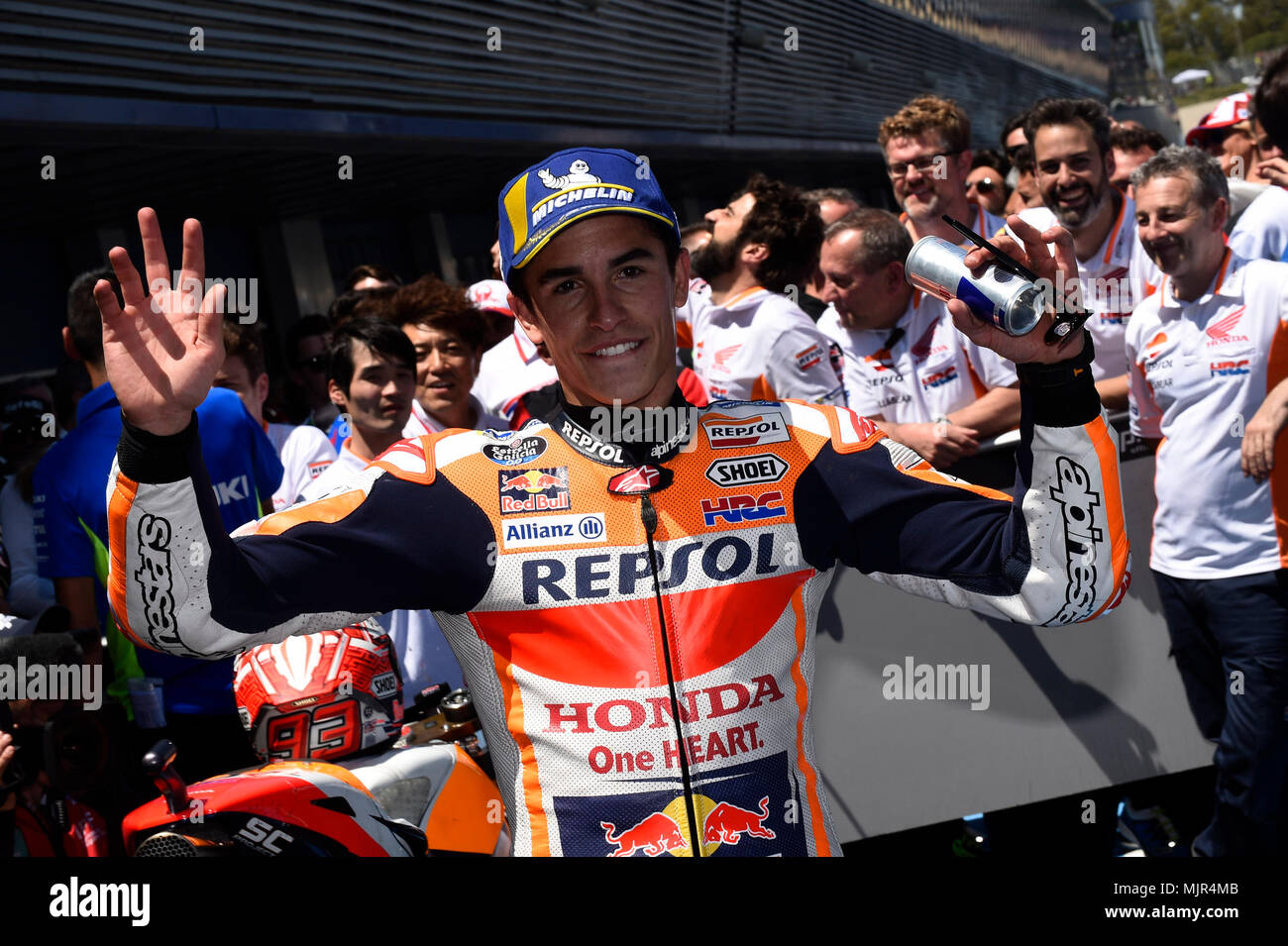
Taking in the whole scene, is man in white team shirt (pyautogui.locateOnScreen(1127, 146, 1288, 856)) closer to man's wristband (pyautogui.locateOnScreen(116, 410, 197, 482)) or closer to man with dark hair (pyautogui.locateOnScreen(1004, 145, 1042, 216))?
man with dark hair (pyautogui.locateOnScreen(1004, 145, 1042, 216))

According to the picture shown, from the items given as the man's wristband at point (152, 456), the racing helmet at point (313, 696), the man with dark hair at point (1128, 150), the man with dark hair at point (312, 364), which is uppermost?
the man with dark hair at point (1128, 150)

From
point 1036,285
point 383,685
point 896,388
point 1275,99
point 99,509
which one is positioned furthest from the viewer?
point 896,388

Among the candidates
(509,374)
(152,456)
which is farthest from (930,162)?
(152,456)

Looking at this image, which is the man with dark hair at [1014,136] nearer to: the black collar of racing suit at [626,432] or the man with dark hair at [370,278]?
the man with dark hair at [370,278]

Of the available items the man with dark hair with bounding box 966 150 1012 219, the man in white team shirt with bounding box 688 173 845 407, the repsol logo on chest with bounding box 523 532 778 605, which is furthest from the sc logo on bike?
the man with dark hair with bounding box 966 150 1012 219

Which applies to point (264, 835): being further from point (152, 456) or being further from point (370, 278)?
point (370, 278)

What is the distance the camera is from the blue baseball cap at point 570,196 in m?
2.15

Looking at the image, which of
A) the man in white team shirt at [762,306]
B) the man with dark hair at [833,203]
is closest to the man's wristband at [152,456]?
the man in white team shirt at [762,306]

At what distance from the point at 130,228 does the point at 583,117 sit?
4.56 m

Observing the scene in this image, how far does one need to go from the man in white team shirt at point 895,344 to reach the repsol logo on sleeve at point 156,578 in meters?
3.02

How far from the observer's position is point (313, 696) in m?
2.74

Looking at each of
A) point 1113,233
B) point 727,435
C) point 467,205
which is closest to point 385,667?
point 727,435

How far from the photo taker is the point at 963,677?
14.7ft

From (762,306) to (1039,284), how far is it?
125 inches
